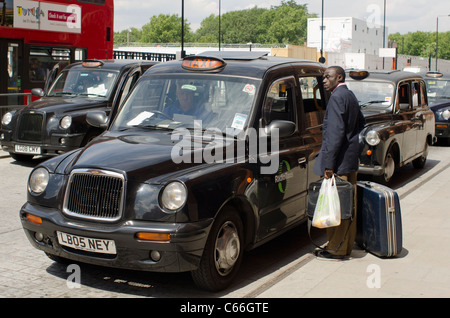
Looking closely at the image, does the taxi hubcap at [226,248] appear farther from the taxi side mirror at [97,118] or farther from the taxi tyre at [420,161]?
the taxi tyre at [420,161]

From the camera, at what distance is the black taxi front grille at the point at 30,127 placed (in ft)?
38.5

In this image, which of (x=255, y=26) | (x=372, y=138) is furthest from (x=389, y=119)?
(x=255, y=26)

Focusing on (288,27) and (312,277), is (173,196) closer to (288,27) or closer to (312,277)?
(312,277)

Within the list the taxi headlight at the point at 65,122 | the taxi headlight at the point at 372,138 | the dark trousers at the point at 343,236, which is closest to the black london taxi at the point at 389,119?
the taxi headlight at the point at 372,138

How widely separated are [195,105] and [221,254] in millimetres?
1489

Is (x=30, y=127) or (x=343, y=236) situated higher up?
(x=30, y=127)

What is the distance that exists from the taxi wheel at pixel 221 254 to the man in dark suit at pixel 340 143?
3.75ft

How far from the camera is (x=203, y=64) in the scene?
19.7 feet

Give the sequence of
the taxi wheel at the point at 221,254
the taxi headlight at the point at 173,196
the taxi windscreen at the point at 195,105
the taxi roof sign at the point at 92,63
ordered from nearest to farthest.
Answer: the taxi headlight at the point at 173,196
the taxi wheel at the point at 221,254
the taxi windscreen at the point at 195,105
the taxi roof sign at the point at 92,63

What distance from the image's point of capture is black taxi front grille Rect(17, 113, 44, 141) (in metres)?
11.7

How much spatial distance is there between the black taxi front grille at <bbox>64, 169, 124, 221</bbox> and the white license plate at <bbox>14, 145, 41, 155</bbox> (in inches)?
281

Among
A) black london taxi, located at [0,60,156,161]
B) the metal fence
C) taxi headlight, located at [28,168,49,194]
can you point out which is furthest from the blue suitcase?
the metal fence

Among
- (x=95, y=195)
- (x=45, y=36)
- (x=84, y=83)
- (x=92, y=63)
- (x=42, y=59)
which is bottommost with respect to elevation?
(x=95, y=195)

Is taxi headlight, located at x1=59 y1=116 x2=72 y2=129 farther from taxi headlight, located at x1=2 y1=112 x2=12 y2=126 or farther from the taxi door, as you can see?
the taxi door
